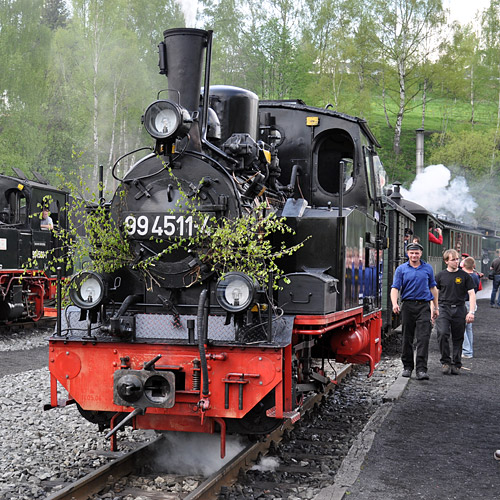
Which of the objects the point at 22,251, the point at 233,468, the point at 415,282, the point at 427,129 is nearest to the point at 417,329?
the point at 415,282

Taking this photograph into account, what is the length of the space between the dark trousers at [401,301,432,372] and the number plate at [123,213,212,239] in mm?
4072

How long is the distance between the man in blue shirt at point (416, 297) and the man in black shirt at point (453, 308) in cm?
86

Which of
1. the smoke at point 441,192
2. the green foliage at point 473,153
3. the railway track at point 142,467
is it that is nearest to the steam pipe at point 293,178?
the railway track at point 142,467

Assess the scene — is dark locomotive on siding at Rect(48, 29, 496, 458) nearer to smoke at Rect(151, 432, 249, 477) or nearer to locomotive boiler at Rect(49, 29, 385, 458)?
locomotive boiler at Rect(49, 29, 385, 458)

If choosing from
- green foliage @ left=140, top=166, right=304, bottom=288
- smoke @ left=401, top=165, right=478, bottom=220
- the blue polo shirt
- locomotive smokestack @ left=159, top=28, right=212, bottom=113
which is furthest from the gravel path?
smoke @ left=401, top=165, right=478, bottom=220

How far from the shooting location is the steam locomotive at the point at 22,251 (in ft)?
42.3

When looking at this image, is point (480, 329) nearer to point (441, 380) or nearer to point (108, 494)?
point (441, 380)

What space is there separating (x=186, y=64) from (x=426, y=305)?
4.45 m

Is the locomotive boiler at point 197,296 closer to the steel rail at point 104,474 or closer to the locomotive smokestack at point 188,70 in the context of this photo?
the locomotive smokestack at point 188,70

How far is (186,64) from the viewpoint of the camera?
17.0ft

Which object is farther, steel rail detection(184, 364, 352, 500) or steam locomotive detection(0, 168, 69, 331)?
steam locomotive detection(0, 168, 69, 331)

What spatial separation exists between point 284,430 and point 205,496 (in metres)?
1.77

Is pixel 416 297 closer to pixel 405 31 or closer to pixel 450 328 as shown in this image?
pixel 450 328

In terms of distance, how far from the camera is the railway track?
13.8ft
